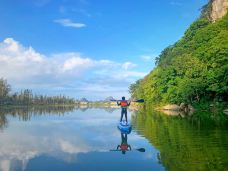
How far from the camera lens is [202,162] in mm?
16844

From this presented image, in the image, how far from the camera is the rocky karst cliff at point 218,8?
3812 inches

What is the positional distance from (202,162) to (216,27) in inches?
2523

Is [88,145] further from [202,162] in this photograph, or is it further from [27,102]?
[27,102]

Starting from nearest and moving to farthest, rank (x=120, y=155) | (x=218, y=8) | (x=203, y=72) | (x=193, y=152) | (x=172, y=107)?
1. (x=193, y=152)
2. (x=120, y=155)
3. (x=203, y=72)
4. (x=172, y=107)
5. (x=218, y=8)

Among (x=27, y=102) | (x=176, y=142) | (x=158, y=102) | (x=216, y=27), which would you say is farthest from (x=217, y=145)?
(x=27, y=102)

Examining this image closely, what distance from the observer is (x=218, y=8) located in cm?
10094

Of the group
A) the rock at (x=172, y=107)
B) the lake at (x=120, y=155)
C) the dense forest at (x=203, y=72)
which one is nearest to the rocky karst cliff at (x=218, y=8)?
the dense forest at (x=203, y=72)

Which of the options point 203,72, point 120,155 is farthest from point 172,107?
point 120,155

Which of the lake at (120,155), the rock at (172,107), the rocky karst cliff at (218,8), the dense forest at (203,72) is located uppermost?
the rocky karst cliff at (218,8)

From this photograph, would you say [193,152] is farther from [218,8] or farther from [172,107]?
[218,8]

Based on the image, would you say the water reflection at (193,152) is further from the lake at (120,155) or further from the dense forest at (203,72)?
the dense forest at (203,72)

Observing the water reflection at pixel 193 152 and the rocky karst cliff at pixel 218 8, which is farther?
the rocky karst cliff at pixel 218 8

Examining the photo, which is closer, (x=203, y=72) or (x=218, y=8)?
(x=203, y=72)

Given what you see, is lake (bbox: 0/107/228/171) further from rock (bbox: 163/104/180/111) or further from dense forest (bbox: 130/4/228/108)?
rock (bbox: 163/104/180/111)
